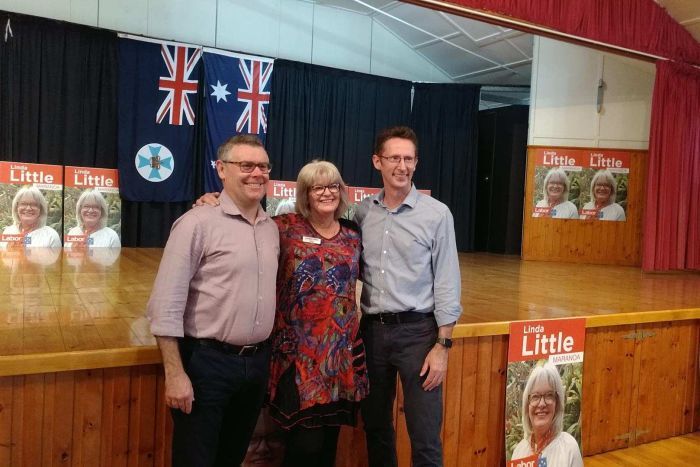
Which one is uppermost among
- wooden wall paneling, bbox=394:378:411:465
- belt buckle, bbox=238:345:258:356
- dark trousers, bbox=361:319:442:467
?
belt buckle, bbox=238:345:258:356

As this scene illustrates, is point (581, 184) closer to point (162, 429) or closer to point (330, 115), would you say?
point (330, 115)

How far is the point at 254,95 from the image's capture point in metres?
7.25

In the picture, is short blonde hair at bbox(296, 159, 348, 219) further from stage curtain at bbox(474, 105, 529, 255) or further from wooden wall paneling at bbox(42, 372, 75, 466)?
stage curtain at bbox(474, 105, 529, 255)

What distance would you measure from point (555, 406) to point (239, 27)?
6280mm

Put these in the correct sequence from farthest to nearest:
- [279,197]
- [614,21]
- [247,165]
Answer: [279,197]
[614,21]
[247,165]

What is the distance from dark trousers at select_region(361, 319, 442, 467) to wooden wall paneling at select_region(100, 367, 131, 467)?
2.80 feet

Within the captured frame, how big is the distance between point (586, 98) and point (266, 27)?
4.21m

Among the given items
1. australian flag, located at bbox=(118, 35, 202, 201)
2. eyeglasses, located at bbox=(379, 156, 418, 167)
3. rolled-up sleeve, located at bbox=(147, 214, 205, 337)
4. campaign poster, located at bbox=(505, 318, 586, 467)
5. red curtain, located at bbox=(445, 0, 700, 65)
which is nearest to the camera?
rolled-up sleeve, located at bbox=(147, 214, 205, 337)

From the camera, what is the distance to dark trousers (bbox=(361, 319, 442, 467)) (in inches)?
75.3

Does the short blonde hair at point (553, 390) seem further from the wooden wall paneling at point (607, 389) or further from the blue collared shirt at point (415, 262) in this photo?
the blue collared shirt at point (415, 262)

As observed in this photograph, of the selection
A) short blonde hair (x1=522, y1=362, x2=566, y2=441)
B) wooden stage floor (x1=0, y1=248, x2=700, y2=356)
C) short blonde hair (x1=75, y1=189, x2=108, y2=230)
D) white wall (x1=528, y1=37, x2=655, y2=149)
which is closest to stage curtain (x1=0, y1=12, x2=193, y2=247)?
short blonde hair (x1=75, y1=189, x2=108, y2=230)

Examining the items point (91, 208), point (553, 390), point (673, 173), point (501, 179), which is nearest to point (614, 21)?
point (673, 173)

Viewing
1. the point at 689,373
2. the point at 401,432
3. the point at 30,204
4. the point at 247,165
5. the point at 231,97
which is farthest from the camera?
the point at 231,97

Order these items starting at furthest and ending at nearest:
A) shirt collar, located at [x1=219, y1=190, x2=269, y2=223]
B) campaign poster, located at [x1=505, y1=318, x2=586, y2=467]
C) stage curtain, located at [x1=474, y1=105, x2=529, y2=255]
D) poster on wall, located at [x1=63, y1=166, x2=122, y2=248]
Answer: stage curtain, located at [x1=474, y1=105, x2=529, y2=255], poster on wall, located at [x1=63, y1=166, x2=122, y2=248], campaign poster, located at [x1=505, y1=318, x2=586, y2=467], shirt collar, located at [x1=219, y1=190, x2=269, y2=223]
